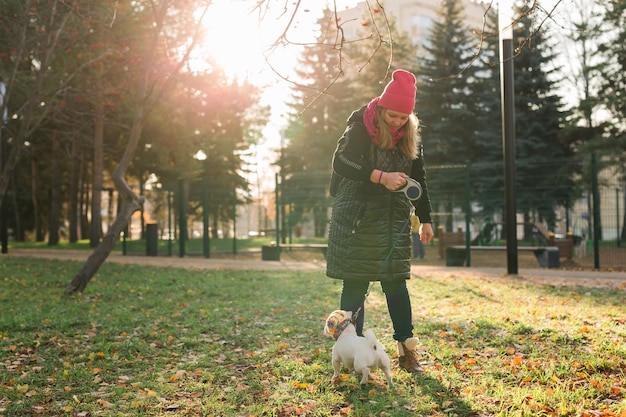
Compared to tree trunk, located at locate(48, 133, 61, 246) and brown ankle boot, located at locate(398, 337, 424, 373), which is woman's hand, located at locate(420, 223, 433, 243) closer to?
brown ankle boot, located at locate(398, 337, 424, 373)

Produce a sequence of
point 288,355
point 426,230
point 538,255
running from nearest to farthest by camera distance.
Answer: point 426,230 → point 288,355 → point 538,255

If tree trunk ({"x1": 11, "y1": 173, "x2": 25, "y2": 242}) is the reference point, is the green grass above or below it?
below

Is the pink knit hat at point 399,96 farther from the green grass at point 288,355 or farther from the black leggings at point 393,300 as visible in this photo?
the green grass at point 288,355

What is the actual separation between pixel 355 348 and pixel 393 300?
1.74 feet

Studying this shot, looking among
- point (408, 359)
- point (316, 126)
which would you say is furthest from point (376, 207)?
point (316, 126)

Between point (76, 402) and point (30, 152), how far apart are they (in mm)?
24642

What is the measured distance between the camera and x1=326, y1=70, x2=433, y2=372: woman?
12.6 ft

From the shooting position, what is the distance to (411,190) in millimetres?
3816

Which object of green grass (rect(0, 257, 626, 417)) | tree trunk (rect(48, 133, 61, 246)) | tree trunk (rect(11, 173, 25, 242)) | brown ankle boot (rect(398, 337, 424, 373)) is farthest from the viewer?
tree trunk (rect(11, 173, 25, 242))

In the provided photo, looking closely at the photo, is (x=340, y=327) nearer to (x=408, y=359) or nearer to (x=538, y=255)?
(x=408, y=359)

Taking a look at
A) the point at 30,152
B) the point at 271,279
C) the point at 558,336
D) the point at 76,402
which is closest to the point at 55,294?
the point at 271,279

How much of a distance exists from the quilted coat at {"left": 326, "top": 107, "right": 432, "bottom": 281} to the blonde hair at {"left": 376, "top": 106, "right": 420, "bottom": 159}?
58 mm

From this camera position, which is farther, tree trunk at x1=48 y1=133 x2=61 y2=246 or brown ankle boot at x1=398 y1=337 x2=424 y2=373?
tree trunk at x1=48 y1=133 x2=61 y2=246

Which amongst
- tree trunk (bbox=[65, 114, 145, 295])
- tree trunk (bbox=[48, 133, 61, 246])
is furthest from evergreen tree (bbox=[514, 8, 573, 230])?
tree trunk (bbox=[65, 114, 145, 295])
